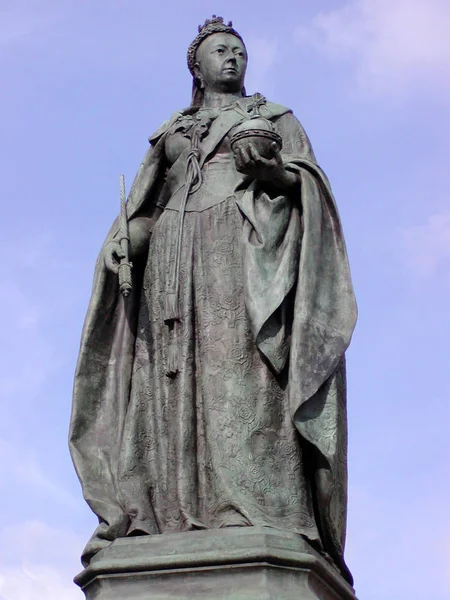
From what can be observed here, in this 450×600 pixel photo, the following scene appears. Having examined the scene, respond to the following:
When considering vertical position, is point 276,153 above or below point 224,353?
above

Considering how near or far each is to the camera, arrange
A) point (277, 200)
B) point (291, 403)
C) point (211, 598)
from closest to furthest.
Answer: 1. point (211, 598)
2. point (291, 403)
3. point (277, 200)

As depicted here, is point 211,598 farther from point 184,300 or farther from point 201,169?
point 201,169

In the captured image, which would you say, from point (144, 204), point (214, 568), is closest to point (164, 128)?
point (144, 204)

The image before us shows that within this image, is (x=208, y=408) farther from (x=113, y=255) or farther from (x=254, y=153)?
(x=254, y=153)

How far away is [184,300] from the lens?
37.5 feet

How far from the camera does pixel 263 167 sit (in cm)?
1132

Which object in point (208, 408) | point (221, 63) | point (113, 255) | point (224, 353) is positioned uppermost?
point (221, 63)

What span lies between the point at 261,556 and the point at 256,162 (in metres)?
3.10

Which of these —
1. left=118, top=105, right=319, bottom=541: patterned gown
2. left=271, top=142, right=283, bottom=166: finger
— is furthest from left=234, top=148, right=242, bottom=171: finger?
left=118, top=105, right=319, bottom=541: patterned gown

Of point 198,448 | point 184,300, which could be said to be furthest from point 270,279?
point 198,448

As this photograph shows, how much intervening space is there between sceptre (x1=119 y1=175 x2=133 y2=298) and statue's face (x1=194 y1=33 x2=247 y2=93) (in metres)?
1.32

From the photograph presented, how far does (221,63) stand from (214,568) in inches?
186

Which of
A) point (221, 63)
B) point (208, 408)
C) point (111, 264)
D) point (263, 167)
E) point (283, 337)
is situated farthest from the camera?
point (221, 63)

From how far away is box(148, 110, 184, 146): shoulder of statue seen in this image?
12539mm
